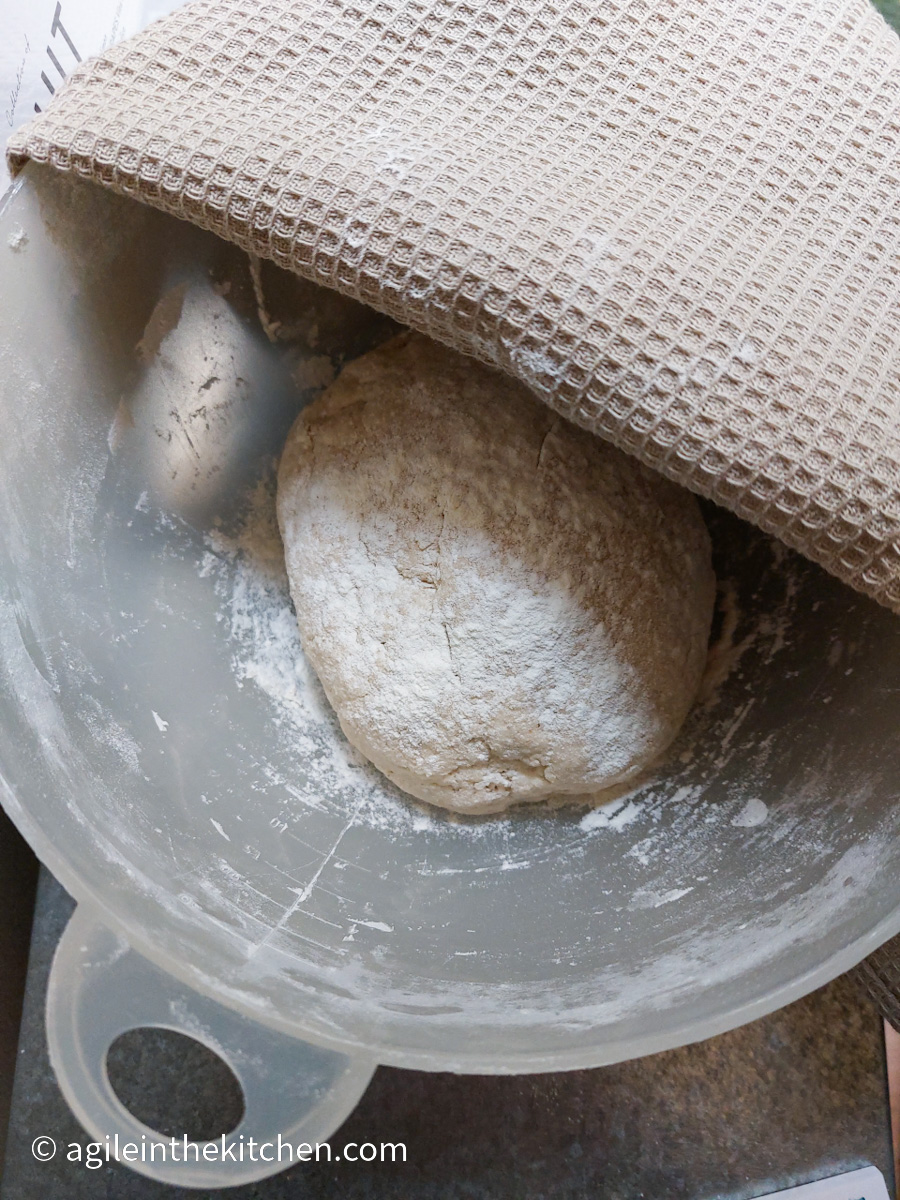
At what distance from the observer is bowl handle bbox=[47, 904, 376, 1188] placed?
2.03 ft

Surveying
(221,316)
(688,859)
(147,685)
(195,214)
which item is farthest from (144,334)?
(688,859)

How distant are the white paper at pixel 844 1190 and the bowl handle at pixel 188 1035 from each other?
1.59ft

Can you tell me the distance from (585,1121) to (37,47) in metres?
1.21

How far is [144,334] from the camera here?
0.68 metres

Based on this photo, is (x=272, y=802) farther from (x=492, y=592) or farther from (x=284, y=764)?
(x=492, y=592)

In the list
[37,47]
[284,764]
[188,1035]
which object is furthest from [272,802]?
[37,47]

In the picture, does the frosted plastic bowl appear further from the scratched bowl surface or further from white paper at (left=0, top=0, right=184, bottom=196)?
white paper at (left=0, top=0, right=184, bottom=196)

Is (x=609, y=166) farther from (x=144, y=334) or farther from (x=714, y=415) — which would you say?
(x=144, y=334)

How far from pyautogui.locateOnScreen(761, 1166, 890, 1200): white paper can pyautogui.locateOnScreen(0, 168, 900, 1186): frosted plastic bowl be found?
1.33 ft

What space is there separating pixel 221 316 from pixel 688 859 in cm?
61

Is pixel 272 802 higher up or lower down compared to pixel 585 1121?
higher up

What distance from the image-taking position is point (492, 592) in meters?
0.64

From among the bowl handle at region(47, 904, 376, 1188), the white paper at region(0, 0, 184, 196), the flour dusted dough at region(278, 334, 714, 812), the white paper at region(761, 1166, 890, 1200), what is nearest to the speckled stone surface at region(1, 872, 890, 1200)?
the white paper at region(761, 1166, 890, 1200)

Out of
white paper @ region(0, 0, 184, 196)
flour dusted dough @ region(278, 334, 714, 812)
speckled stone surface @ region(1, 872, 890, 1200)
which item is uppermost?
white paper @ region(0, 0, 184, 196)
